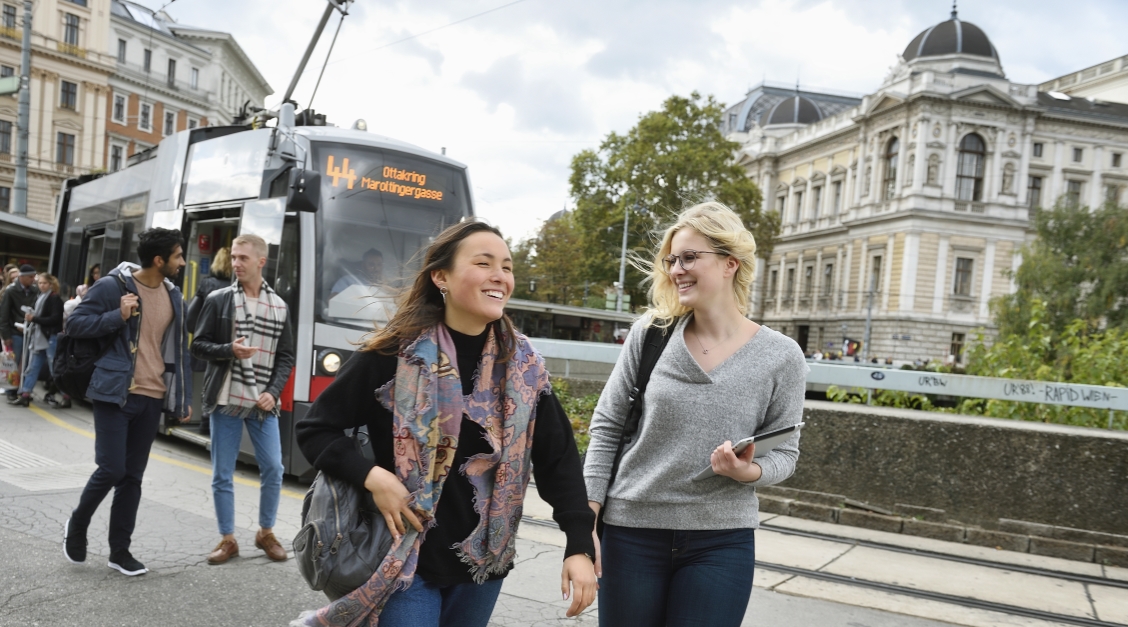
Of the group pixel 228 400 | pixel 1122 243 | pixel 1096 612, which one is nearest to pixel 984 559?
pixel 1096 612

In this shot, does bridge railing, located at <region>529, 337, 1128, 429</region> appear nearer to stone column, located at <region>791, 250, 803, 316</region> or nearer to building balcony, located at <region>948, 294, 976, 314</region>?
building balcony, located at <region>948, 294, 976, 314</region>

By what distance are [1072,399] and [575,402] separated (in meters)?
4.76

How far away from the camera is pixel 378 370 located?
93.5 inches

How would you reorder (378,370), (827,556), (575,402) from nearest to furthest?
(378,370) < (827,556) < (575,402)

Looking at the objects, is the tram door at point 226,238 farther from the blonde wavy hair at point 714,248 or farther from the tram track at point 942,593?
the blonde wavy hair at point 714,248

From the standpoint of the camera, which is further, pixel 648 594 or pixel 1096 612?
pixel 1096 612

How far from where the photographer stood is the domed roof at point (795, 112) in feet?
243

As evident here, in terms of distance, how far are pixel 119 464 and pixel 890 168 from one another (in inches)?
2309

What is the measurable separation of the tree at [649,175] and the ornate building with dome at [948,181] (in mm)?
16696

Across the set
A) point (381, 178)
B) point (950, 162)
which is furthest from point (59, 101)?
point (381, 178)

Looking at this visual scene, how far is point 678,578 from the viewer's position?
264 centimetres

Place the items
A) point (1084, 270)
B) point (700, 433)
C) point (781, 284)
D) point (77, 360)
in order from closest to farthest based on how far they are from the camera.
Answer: point (700, 433) < point (77, 360) < point (1084, 270) < point (781, 284)

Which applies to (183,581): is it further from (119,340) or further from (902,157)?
(902,157)

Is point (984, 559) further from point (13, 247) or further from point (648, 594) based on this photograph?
point (13, 247)
